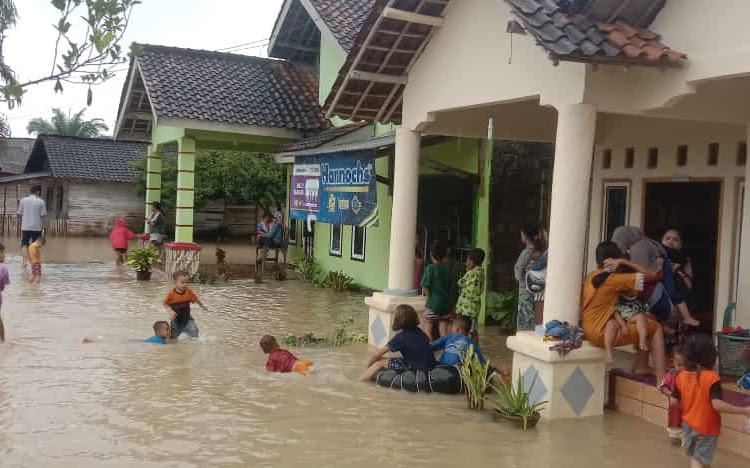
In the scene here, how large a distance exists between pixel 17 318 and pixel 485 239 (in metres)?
7.26

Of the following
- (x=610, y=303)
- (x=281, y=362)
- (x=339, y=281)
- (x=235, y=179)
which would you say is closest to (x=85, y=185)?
(x=235, y=179)

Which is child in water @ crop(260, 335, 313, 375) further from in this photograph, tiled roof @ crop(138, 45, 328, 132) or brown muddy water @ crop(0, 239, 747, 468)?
tiled roof @ crop(138, 45, 328, 132)

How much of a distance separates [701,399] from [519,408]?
189cm

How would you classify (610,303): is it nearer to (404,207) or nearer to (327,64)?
(404,207)

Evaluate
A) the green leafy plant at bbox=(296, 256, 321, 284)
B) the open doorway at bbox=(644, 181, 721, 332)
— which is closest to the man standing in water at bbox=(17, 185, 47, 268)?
the green leafy plant at bbox=(296, 256, 321, 284)

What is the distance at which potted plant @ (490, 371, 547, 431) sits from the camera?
7.02 m

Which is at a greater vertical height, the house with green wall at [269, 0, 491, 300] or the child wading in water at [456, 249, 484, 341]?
the house with green wall at [269, 0, 491, 300]

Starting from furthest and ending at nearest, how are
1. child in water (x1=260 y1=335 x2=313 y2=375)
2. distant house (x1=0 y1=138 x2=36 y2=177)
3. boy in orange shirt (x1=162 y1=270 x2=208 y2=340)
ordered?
distant house (x1=0 y1=138 x2=36 y2=177), boy in orange shirt (x1=162 y1=270 x2=208 y2=340), child in water (x1=260 y1=335 x2=313 y2=375)

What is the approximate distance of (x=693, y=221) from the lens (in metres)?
9.89

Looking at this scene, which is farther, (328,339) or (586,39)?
(328,339)

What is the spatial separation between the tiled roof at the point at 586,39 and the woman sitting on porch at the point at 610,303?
182 cm

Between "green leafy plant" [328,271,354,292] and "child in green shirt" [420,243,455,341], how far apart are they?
6928mm

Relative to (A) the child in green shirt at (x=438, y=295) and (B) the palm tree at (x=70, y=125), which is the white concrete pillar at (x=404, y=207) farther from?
(B) the palm tree at (x=70, y=125)

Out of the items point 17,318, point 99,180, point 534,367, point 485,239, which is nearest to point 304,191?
point 485,239
